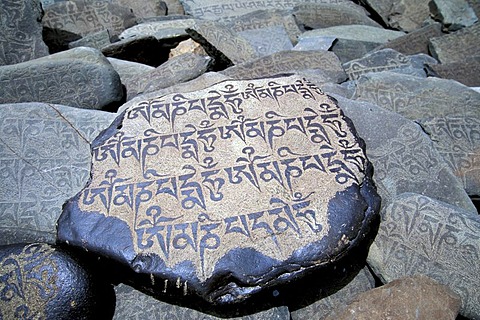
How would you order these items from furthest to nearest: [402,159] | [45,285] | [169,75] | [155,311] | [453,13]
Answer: [453,13]
[169,75]
[402,159]
[155,311]
[45,285]

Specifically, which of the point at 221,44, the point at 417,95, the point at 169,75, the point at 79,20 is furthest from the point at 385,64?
the point at 79,20

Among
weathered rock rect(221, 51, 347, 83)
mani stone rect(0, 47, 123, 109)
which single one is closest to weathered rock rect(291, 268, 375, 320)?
weathered rock rect(221, 51, 347, 83)

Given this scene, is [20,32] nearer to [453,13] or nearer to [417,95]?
[417,95]

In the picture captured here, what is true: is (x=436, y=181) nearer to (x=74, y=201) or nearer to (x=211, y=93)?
(x=211, y=93)

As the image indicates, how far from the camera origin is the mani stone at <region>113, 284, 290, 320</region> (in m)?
1.75

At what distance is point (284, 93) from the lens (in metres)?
2.27

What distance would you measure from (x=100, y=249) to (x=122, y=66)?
1.75m

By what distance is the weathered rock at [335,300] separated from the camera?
184 centimetres

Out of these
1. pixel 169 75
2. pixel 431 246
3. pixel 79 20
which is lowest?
pixel 79 20

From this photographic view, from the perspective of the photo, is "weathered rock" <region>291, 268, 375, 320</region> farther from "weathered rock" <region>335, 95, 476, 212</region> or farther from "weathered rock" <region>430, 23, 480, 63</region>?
"weathered rock" <region>430, 23, 480, 63</region>

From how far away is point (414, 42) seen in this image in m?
3.78

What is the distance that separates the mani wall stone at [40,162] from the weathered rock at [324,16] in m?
2.54

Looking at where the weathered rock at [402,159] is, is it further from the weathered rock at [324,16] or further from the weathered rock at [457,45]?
the weathered rock at [324,16]

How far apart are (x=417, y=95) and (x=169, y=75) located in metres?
1.47
